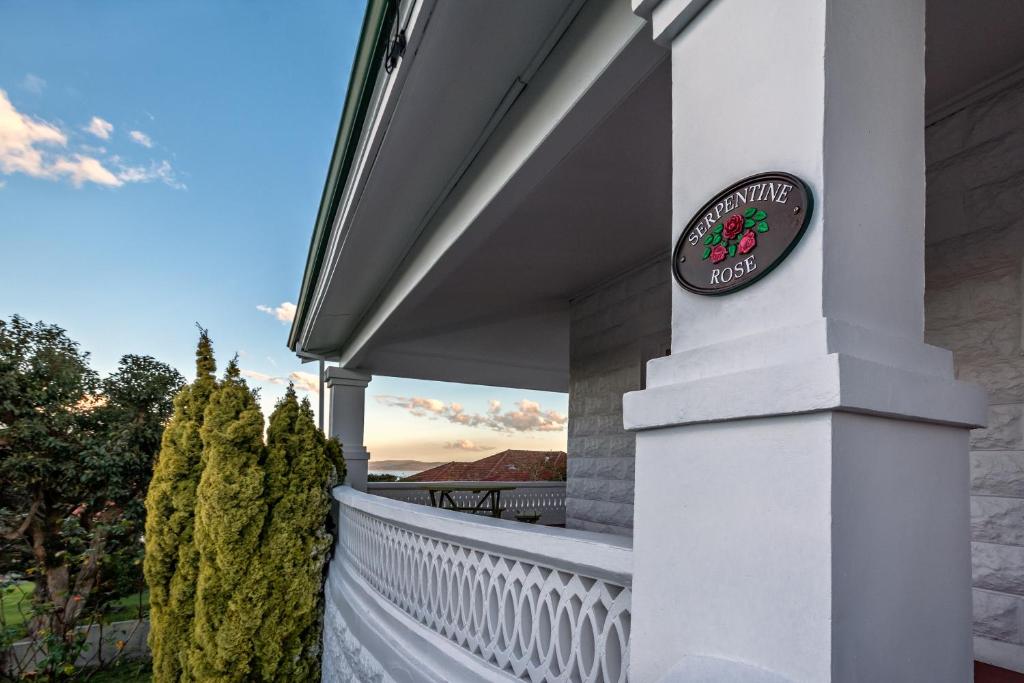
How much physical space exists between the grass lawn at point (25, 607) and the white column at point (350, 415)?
445 centimetres

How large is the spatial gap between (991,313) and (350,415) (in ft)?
21.6

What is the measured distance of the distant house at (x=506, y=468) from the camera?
454 inches

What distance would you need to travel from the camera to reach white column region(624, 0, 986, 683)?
1.01 meters

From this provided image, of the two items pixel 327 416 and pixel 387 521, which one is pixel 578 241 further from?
pixel 327 416

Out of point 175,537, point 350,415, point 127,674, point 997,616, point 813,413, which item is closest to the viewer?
point 813,413

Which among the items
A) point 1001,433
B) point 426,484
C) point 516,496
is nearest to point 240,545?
point 426,484

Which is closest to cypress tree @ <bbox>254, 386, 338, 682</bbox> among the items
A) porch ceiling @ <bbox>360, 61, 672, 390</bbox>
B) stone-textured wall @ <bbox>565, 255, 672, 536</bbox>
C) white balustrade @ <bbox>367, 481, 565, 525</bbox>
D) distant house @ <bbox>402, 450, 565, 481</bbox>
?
porch ceiling @ <bbox>360, 61, 672, 390</bbox>

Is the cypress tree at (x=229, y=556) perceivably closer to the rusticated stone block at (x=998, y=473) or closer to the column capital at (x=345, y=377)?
the column capital at (x=345, y=377)

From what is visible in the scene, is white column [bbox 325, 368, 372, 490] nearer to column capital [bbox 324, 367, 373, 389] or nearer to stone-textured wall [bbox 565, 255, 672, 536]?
column capital [bbox 324, 367, 373, 389]

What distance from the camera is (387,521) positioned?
137 inches

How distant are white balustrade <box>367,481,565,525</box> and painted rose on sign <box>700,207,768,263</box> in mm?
7342

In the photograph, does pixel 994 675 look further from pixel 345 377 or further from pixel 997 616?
pixel 345 377

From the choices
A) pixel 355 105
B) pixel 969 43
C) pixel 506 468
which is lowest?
pixel 506 468

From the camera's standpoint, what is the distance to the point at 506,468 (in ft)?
45.3
